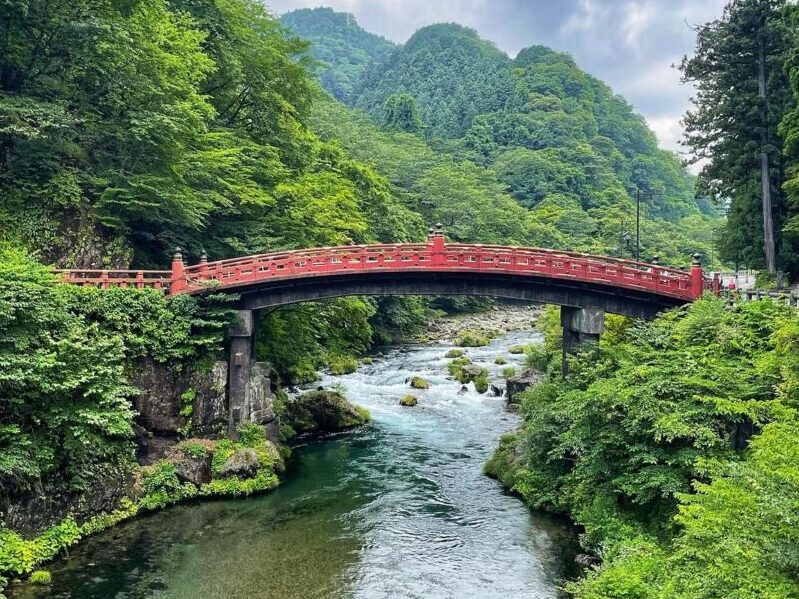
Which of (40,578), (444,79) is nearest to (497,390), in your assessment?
(40,578)

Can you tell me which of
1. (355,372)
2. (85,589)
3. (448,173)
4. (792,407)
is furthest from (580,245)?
(85,589)

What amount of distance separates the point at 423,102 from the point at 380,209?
335 feet

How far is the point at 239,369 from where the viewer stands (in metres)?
24.1

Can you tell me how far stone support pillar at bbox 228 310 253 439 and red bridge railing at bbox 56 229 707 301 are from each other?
61.5 inches

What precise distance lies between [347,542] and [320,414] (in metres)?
11.8

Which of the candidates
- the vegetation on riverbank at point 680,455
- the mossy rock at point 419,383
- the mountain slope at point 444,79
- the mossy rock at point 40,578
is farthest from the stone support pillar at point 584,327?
the mountain slope at point 444,79

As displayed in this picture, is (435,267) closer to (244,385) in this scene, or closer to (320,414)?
(244,385)

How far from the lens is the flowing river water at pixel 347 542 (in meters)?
15.2

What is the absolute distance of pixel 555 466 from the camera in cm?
2058

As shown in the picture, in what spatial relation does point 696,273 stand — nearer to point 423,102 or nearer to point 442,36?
→ point 423,102

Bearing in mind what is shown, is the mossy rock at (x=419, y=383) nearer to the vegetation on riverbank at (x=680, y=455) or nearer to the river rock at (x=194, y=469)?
the vegetation on riverbank at (x=680, y=455)

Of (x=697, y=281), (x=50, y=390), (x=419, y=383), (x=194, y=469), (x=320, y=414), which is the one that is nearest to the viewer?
(x=50, y=390)

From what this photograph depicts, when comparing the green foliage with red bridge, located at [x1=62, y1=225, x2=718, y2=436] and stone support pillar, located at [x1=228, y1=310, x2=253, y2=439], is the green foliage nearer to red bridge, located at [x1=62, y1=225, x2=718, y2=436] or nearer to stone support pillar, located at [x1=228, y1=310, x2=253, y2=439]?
stone support pillar, located at [x1=228, y1=310, x2=253, y2=439]

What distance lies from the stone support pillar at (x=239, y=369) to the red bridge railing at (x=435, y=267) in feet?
5.13
